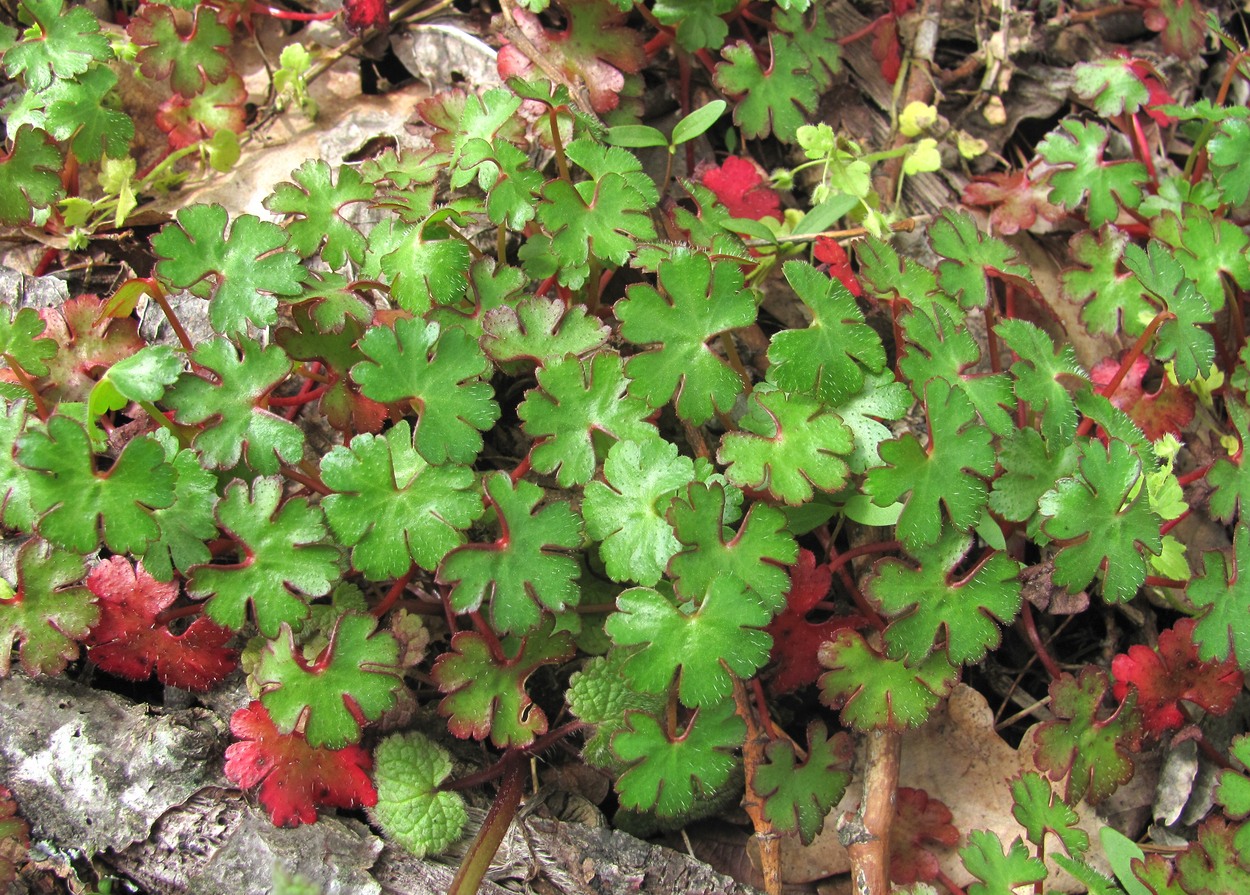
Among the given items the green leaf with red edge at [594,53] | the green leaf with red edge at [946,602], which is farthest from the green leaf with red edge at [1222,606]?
the green leaf with red edge at [594,53]

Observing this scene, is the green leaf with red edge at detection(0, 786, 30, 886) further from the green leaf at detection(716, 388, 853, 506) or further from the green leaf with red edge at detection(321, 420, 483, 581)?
the green leaf at detection(716, 388, 853, 506)

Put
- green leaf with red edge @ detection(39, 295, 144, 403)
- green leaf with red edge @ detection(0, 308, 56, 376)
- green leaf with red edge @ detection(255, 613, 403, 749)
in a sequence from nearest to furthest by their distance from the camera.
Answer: green leaf with red edge @ detection(255, 613, 403, 749) → green leaf with red edge @ detection(0, 308, 56, 376) → green leaf with red edge @ detection(39, 295, 144, 403)

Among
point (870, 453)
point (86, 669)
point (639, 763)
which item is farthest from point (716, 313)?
point (86, 669)

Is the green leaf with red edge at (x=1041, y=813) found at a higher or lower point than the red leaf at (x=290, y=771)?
lower

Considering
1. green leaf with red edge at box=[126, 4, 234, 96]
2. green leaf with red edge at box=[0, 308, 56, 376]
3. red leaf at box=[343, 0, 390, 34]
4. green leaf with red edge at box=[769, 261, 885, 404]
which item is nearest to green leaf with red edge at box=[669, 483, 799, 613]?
green leaf with red edge at box=[769, 261, 885, 404]

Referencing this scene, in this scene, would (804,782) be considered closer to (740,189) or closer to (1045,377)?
(1045,377)

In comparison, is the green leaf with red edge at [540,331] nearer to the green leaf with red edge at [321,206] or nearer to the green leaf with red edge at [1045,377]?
the green leaf with red edge at [321,206]
